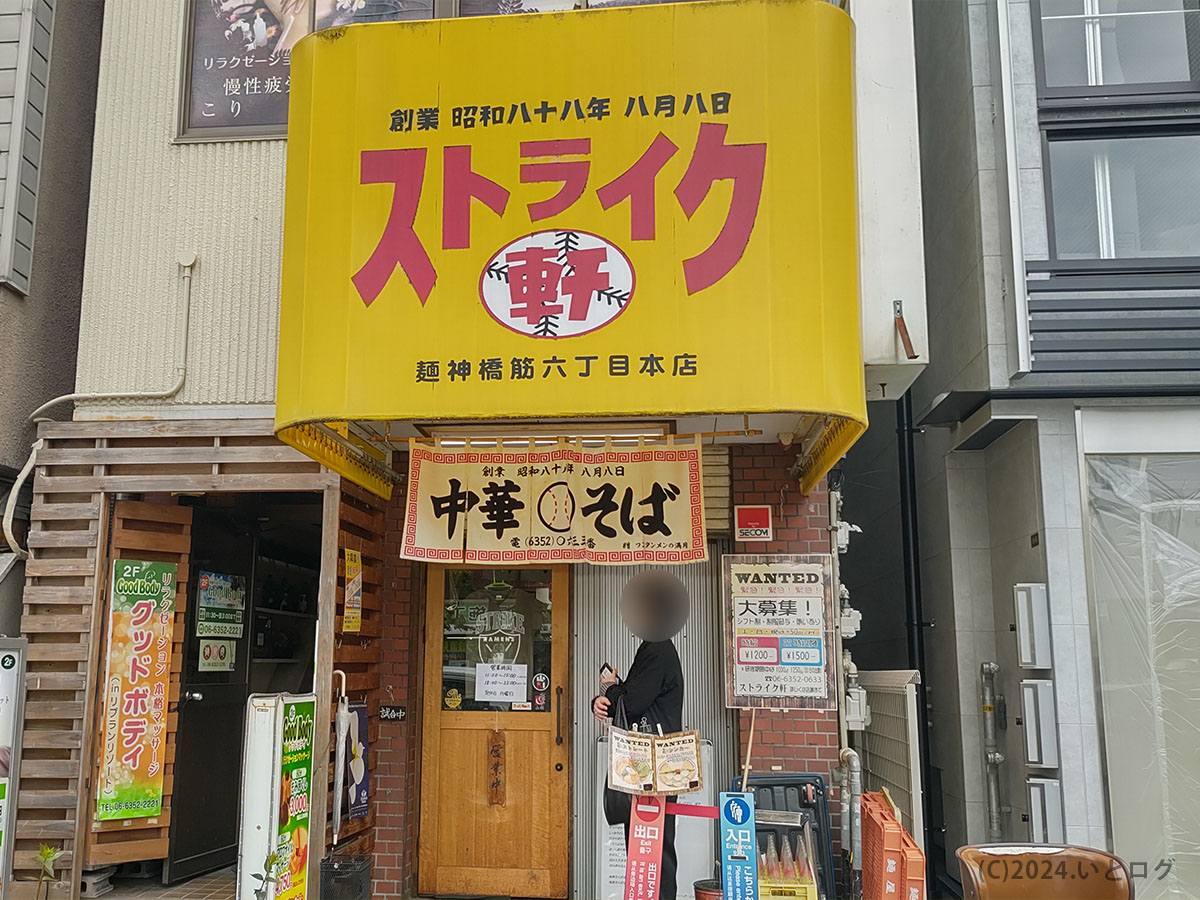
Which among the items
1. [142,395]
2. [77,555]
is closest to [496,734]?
[77,555]

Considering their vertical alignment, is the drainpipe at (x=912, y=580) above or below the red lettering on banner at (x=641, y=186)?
below

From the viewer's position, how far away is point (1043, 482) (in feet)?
26.3

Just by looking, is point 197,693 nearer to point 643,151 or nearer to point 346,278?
point 346,278

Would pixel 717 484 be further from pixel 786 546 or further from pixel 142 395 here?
pixel 142 395

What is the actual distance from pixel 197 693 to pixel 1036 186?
8.33 meters

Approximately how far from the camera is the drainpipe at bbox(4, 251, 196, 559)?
26.0 ft

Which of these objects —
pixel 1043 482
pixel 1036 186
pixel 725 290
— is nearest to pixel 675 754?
pixel 725 290

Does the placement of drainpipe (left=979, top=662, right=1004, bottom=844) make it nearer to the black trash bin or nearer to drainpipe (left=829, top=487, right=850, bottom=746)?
drainpipe (left=829, top=487, right=850, bottom=746)

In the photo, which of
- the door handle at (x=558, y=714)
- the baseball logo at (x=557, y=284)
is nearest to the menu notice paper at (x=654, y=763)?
the door handle at (x=558, y=714)

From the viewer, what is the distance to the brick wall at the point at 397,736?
8094 millimetres

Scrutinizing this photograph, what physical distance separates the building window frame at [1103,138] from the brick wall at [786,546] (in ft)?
8.66

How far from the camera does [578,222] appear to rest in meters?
6.34

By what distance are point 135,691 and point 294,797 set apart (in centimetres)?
207

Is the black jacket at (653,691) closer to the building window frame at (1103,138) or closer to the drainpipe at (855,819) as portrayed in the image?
the drainpipe at (855,819)
